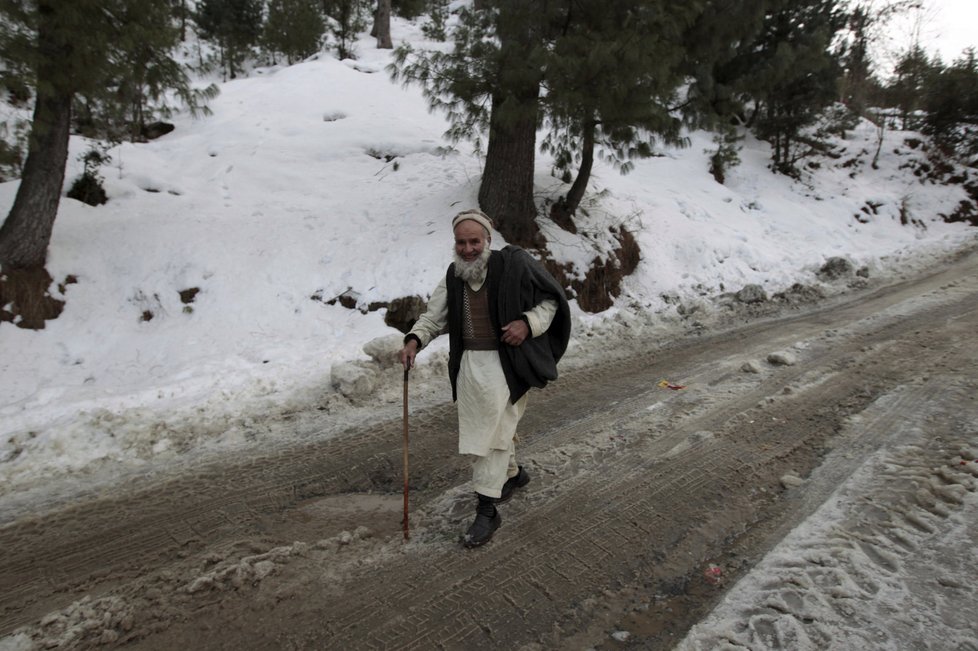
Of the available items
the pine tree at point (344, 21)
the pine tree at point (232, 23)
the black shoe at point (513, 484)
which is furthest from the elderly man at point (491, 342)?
the pine tree at point (232, 23)

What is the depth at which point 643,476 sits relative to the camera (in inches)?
149

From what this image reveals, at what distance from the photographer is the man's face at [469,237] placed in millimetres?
3064

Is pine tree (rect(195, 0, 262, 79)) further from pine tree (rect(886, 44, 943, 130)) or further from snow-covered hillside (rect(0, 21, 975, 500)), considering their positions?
pine tree (rect(886, 44, 943, 130))

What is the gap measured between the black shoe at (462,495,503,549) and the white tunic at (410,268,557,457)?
13.8 inches

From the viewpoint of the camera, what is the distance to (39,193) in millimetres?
6387

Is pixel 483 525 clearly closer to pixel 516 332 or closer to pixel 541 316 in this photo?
pixel 516 332

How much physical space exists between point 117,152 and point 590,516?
10264mm

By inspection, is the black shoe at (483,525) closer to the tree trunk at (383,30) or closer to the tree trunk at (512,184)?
the tree trunk at (512,184)

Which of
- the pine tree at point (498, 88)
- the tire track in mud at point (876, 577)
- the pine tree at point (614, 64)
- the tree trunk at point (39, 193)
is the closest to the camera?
the tire track in mud at point (876, 577)


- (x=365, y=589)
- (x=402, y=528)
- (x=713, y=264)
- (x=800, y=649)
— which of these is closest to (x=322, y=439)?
(x=402, y=528)

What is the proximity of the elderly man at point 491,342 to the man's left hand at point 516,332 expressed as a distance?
11 millimetres

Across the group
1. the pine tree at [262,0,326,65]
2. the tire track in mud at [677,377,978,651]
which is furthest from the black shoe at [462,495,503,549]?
the pine tree at [262,0,326,65]

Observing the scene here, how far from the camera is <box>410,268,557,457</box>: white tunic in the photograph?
3.08 meters

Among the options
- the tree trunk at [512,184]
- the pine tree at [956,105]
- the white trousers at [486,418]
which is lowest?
the white trousers at [486,418]
